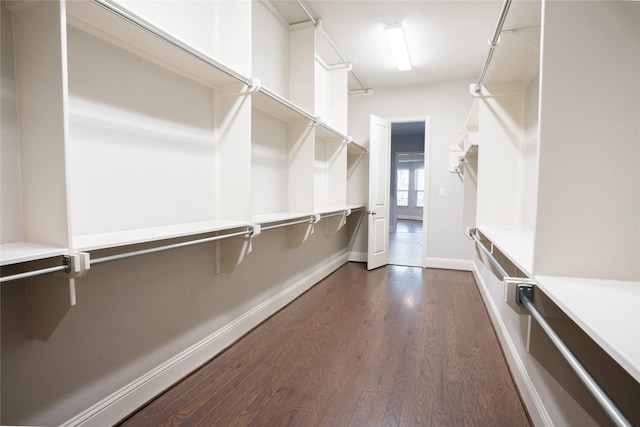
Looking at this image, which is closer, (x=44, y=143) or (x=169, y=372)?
(x=44, y=143)

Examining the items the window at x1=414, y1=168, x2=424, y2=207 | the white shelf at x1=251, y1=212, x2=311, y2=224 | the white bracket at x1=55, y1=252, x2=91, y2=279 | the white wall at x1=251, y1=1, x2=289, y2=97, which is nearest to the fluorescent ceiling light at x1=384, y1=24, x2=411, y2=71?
the white wall at x1=251, y1=1, x2=289, y2=97

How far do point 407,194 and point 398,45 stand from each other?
10.8 meters

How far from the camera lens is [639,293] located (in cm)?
92

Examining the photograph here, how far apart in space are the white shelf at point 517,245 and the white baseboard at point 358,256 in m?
3.17

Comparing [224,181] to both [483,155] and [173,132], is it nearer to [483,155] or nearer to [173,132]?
[173,132]

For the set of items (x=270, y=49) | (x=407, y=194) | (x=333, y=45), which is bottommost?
(x=407, y=194)

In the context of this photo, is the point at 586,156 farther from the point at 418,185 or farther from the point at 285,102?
the point at 418,185

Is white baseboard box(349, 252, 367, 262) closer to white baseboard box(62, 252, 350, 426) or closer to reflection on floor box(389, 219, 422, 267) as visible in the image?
reflection on floor box(389, 219, 422, 267)

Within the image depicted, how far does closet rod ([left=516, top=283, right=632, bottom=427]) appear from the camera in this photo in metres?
0.59

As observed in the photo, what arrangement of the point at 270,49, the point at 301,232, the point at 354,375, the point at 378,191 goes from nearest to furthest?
the point at 354,375
the point at 270,49
the point at 301,232
the point at 378,191

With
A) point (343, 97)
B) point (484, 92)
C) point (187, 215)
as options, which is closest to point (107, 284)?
point (187, 215)

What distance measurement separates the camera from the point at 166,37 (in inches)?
57.4

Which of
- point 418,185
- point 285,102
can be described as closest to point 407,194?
point 418,185

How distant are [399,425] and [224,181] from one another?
166 centimetres
